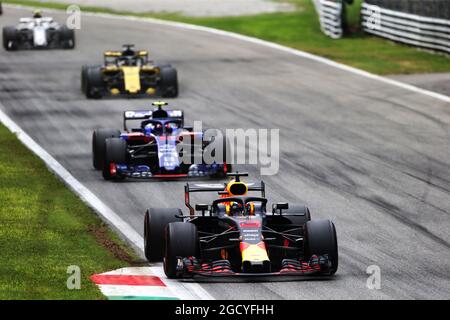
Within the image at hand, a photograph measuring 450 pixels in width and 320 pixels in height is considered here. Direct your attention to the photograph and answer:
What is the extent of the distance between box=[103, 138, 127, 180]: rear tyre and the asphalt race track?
25 centimetres

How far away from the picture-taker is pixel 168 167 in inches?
1078

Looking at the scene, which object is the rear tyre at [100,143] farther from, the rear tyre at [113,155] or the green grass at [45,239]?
the green grass at [45,239]

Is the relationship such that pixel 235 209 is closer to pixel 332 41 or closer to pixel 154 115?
pixel 154 115

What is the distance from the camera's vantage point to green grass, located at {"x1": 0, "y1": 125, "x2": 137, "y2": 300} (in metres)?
18.4

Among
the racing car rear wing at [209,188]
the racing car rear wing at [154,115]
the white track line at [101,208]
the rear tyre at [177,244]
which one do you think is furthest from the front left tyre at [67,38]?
the rear tyre at [177,244]

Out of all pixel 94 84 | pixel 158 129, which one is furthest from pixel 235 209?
pixel 94 84

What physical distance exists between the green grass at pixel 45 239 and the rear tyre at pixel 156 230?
0.47 meters

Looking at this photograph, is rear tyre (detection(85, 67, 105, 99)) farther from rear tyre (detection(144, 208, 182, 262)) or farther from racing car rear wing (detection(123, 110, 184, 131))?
rear tyre (detection(144, 208, 182, 262))

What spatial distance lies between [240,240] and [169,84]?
2030 centimetres

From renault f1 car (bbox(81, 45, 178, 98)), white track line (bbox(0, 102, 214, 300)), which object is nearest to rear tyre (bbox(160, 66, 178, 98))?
renault f1 car (bbox(81, 45, 178, 98))

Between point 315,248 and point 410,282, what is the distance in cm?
146

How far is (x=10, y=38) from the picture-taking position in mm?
48438

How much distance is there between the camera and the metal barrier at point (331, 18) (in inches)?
1977
